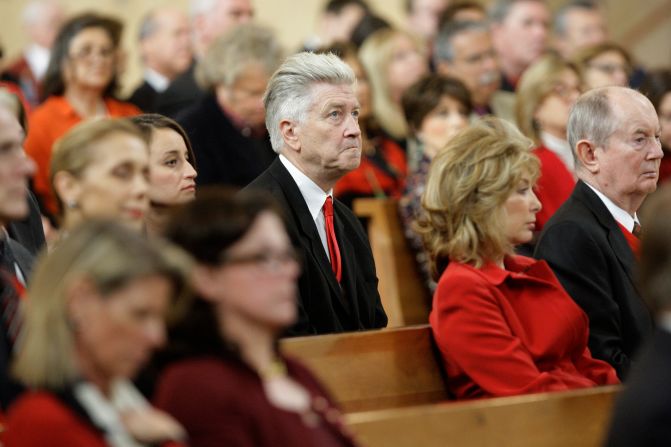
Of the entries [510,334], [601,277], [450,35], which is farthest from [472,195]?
[450,35]

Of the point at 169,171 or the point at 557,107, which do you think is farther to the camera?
the point at 557,107

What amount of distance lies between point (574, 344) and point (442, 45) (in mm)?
3605

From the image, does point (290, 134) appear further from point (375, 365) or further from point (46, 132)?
point (46, 132)

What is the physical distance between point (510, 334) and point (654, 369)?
1230 mm

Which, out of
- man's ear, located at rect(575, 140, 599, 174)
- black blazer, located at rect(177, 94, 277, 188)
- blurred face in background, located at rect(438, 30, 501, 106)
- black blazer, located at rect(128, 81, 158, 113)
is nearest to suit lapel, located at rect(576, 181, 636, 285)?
man's ear, located at rect(575, 140, 599, 174)

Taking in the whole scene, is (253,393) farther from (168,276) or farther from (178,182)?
(178,182)

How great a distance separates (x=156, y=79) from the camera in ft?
24.0

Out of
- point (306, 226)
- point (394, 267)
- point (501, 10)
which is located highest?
point (501, 10)

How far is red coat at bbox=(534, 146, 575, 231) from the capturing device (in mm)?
5230

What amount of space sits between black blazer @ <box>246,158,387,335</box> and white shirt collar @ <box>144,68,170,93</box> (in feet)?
10.4

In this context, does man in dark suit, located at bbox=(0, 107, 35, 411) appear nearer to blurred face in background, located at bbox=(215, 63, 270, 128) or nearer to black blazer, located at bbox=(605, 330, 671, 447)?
black blazer, located at bbox=(605, 330, 671, 447)

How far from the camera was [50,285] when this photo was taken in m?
2.28

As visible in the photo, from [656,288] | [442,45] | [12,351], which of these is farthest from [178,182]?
[442,45]

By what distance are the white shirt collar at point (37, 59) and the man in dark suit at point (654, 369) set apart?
578 centimetres
